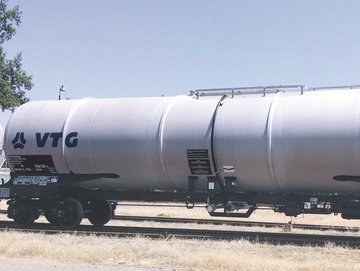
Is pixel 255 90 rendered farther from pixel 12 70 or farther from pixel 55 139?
pixel 12 70

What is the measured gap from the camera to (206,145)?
49.0ft

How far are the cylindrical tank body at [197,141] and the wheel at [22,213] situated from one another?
3.93ft

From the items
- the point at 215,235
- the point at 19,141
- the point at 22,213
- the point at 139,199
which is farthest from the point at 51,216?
the point at 215,235

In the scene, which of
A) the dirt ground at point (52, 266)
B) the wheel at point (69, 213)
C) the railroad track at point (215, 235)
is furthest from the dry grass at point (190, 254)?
the wheel at point (69, 213)

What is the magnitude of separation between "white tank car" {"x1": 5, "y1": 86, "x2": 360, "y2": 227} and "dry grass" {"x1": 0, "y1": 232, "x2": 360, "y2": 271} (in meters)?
2.10

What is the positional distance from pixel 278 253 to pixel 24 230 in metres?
8.54

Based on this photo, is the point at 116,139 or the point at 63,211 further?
the point at 63,211

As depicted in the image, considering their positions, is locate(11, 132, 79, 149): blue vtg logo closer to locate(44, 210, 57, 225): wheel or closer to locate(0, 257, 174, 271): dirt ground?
locate(44, 210, 57, 225): wheel

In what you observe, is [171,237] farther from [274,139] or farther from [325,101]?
[325,101]

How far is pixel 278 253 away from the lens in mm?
11844

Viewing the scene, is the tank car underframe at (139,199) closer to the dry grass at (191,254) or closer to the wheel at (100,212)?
the wheel at (100,212)

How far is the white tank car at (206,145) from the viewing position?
45.4 ft

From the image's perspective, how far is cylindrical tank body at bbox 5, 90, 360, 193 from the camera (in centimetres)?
1380

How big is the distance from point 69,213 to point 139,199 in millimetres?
2460
